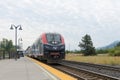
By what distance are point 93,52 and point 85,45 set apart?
41.0 feet

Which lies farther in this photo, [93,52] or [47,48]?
[93,52]

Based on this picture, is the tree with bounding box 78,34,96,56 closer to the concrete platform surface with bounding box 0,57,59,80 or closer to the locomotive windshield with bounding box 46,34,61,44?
the locomotive windshield with bounding box 46,34,61,44

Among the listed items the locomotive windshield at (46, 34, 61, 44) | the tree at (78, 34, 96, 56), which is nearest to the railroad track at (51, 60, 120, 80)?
the locomotive windshield at (46, 34, 61, 44)

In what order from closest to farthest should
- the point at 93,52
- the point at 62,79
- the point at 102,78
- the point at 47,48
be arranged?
1. the point at 62,79
2. the point at 102,78
3. the point at 47,48
4. the point at 93,52

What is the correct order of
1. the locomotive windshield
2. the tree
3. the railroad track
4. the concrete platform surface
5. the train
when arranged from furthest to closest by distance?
1. the tree
2. the locomotive windshield
3. the train
4. the railroad track
5. the concrete platform surface

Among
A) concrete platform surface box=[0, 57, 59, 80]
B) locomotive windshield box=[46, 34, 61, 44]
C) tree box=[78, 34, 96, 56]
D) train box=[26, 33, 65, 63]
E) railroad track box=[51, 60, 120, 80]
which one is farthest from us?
tree box=[78, 34, 96, 56]

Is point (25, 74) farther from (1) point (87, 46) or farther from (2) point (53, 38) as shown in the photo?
(1) point (87, 46)

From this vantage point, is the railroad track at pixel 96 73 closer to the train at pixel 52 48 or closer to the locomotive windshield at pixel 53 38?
the train at pixel 52 48

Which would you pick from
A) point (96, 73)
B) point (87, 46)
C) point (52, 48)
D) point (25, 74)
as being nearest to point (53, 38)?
point (52, 48)

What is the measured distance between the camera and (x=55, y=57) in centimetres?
3491

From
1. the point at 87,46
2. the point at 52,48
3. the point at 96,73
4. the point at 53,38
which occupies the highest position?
the point at 87,46

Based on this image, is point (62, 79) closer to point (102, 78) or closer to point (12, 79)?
point (12, 79)

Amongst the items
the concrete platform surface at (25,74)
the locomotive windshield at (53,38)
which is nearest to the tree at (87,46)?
the locomotive windshield at (53,38)

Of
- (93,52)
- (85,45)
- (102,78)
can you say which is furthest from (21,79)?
(85,45)
